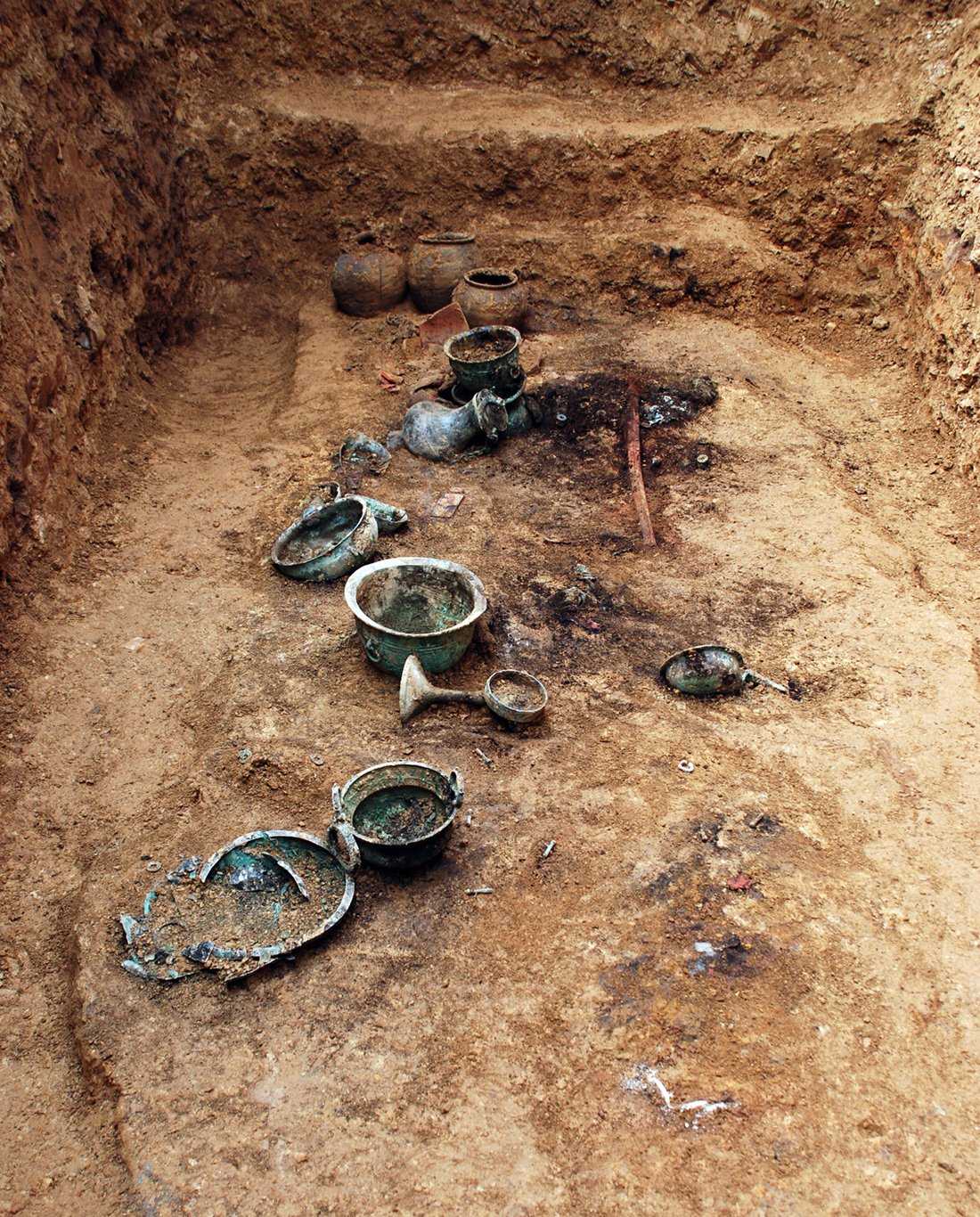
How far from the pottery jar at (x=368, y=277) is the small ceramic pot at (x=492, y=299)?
0.81 meters

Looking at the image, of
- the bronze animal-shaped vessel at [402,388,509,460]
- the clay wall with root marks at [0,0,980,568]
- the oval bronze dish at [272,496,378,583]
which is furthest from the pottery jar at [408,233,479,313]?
the oval bronze dish at [272,496,378,583]

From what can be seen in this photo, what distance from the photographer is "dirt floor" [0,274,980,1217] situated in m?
2.52

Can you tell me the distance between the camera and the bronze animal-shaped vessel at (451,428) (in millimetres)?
6379

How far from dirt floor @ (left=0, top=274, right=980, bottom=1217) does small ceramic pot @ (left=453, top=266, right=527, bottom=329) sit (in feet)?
6.83

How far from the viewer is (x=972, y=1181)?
239 cm

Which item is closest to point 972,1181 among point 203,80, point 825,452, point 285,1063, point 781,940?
point 781,940

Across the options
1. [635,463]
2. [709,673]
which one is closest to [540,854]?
[709,673]

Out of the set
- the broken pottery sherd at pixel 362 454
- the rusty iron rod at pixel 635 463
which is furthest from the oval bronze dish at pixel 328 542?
the rusty iron rod at pixel 635 463

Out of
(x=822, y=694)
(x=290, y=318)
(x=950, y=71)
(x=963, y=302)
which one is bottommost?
(x=822, y=694)

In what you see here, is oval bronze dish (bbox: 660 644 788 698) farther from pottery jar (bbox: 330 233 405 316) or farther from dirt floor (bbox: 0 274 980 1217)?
pottery jar (bbox: 330 233 405 316)

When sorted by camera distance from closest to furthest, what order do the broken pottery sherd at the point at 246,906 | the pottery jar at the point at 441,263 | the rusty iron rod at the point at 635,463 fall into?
the broken pottery sherd at the point at 246,906
the rusty iron rod at the point at 635,463
the pottery jar at the point at 441,263

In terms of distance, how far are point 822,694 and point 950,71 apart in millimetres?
6222

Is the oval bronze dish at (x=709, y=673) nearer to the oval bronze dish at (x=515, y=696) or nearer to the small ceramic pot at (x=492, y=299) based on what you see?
the oval bronze dish at (x=515, y=696)

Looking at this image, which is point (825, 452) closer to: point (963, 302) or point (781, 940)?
point (963, 302)
